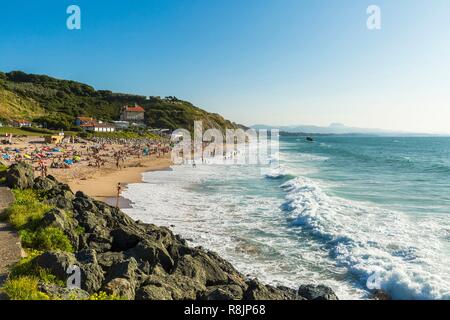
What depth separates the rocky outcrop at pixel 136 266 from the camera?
857cm

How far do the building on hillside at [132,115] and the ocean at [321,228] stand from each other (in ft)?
329

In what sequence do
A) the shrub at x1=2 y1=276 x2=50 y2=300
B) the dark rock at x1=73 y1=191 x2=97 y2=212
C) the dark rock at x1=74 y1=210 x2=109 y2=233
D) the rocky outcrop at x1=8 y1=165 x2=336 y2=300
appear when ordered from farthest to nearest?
1. the dark rock at x1=73 y1=191 x2=97 y2=212
2. the dark rock at x1=74 y1=210 x2=109 y2=233
3. the rocky outcrop at x1=8 y1=165 x2=336 y2=300
4. the shrub at x1=2 y1=276 x2=50 y2=300

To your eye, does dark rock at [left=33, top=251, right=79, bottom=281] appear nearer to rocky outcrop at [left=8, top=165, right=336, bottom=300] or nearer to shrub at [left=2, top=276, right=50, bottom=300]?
rocky outcrop at [left=8, top=165, right=336, bottom=300]

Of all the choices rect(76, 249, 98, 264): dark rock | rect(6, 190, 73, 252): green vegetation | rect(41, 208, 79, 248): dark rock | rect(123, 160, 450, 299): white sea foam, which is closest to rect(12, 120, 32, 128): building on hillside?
rect(123, 160, 450, 299): white sea foam

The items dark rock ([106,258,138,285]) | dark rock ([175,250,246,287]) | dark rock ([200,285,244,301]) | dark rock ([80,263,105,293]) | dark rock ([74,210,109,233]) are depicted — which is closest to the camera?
dark rock ([80,263,105,293])

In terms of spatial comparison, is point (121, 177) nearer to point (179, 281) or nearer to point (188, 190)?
point (188, 190)

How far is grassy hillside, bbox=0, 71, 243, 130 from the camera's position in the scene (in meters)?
98.8

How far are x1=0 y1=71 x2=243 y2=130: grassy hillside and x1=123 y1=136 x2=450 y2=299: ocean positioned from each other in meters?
67.2

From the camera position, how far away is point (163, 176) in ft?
145

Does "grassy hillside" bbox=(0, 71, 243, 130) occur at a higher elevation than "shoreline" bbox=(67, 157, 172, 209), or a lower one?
higher

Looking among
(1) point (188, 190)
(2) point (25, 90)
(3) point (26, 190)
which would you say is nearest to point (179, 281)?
(3) point (26, 190)

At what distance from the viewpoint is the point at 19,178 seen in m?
18.3
